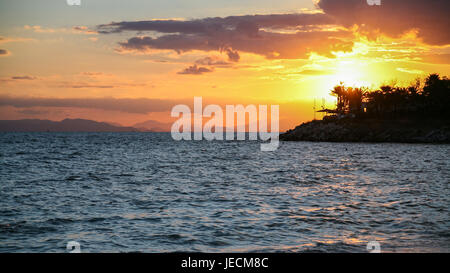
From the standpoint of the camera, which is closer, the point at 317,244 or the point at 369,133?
the point at 317,244

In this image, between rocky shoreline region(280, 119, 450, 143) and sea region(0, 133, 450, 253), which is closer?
sea region(0, 133, 450, 253)

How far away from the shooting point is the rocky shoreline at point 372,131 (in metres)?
105

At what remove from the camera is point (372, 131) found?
121 metres

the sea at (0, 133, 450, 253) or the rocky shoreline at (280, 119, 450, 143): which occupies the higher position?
the rocky shoreline at (280, 119, 450, 143)

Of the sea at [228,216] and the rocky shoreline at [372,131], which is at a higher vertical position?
the rocky shoreline at [372,131]

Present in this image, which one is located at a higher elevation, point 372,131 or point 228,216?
point 372,131

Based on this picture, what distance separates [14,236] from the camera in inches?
554

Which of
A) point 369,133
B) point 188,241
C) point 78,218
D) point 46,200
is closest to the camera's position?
point 188,241

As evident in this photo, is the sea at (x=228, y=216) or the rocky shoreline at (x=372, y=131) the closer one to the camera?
the sea at (x=228, y=216)

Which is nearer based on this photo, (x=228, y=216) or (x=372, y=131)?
(x=228, y=216)

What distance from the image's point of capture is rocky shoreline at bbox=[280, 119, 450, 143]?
10525 cm
